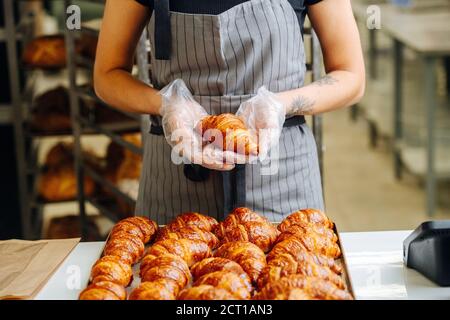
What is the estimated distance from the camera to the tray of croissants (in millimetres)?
1314

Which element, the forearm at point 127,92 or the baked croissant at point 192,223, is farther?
the forearm at point 127,92

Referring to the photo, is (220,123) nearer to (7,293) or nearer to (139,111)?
(139,111)

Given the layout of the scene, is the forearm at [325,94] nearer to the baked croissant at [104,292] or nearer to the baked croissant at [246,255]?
the baked croissant at [246,255]

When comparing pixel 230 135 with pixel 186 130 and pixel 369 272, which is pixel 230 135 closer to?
pixel 186 130

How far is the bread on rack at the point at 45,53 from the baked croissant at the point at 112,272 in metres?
2.56

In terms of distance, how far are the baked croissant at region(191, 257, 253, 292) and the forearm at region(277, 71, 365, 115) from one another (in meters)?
0.60

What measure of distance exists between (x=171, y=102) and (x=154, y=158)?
279 millimetres

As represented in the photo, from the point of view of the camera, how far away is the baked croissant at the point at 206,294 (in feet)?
4.16

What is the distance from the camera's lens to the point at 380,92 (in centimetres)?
705

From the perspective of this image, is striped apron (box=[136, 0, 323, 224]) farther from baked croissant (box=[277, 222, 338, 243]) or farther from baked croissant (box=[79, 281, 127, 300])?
baked croissant (box=[79, 281, 127, 300])

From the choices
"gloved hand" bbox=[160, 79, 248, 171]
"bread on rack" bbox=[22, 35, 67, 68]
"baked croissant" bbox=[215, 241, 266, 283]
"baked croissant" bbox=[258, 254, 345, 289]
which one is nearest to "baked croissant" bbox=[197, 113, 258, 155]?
"gloved hand" bbox=[160, 79, 248, 171]

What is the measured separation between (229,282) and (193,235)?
326mm

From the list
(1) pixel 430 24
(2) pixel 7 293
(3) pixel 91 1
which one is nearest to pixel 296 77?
(2) pixel 7 293

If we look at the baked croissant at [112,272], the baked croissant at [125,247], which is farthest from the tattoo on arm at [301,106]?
the baked croissant at [112,272]
